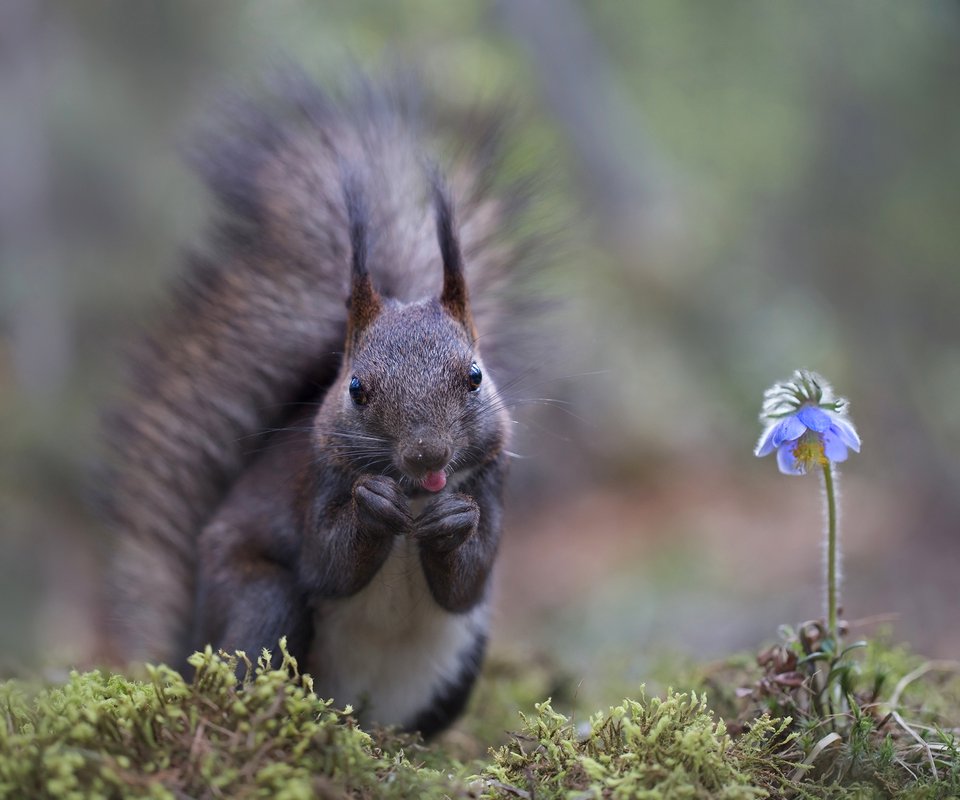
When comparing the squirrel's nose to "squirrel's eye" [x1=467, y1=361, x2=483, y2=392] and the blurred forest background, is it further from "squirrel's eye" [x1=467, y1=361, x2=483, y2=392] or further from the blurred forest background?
the blurred forest background

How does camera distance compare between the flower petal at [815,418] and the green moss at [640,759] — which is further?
the flower petal at [815,418]

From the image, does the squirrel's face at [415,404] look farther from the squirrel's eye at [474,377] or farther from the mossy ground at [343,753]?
the mossy ground at [343,753]

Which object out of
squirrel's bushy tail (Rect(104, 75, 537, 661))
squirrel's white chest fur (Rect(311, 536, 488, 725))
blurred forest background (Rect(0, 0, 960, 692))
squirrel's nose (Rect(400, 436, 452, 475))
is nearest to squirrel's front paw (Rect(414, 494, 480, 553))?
squirrel's nose (Rect(400, 436, 452, 475))

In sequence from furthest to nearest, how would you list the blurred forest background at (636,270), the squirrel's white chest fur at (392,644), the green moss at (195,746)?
the blurred forest background at (636,270) → the squirrel's white chest fur at (392,644) → the green moss at (195,746)

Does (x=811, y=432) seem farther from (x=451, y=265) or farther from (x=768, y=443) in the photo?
(x=451, y=265)

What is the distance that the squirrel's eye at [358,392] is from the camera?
2691mm

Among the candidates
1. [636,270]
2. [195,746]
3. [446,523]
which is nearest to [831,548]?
[446,523]

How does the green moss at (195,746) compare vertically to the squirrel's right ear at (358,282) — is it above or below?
below

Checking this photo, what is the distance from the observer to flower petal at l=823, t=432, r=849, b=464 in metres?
2.39

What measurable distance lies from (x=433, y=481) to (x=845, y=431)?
3.40ft

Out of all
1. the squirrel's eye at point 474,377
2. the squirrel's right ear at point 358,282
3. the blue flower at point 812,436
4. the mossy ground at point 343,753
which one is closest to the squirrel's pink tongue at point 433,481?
the squirrel's eye at point 474,377

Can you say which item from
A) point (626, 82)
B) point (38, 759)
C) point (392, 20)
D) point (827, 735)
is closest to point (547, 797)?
point (827, 735)

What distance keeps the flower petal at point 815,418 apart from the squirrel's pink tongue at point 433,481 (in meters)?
0.92

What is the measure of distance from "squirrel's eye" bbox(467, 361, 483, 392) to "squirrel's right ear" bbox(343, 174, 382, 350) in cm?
34
